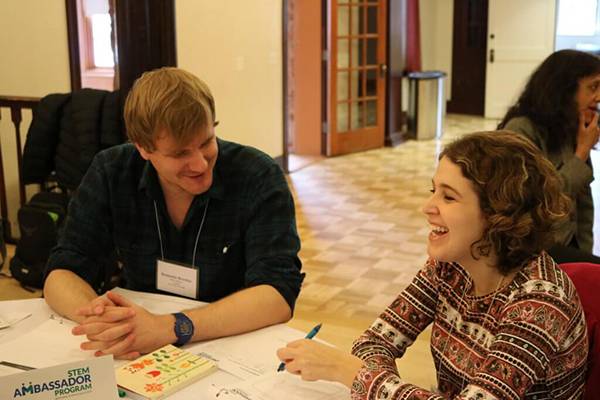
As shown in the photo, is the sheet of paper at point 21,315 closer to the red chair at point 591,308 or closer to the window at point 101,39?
the red chair at point 591,308

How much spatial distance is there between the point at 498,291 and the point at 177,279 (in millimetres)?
810

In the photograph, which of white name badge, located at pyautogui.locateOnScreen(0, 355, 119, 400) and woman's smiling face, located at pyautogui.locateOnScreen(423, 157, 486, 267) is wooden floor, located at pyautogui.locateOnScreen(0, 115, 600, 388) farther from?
white name badge, located at pyautogui.locateOnScreen(0, 355, 119, 400)

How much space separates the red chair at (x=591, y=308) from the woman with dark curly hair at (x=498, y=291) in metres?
0.03

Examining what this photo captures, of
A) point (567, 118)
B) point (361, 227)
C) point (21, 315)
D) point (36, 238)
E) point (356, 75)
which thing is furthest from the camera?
point (356, 75)

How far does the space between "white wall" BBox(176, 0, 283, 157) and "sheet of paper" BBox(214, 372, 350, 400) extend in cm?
417

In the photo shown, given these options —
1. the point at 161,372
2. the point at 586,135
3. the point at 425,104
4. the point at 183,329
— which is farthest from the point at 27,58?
the point at 425,104

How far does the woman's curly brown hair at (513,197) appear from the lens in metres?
1.26

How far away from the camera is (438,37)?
1105 cm

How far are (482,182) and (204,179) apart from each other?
68 cm

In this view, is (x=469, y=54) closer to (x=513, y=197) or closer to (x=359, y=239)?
(x=359, y=239)

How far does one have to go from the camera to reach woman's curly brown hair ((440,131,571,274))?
4.14ft

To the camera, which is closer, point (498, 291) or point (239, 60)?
point (498, 291)

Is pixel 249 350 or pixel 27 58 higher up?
pixel 27 58

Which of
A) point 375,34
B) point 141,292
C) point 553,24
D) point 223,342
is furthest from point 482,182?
point 553,24
